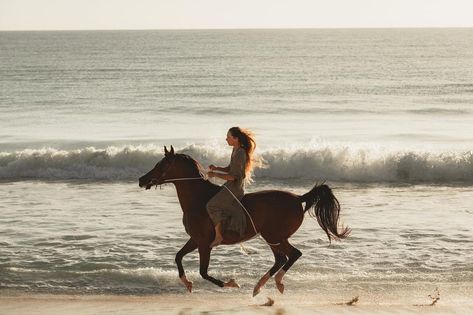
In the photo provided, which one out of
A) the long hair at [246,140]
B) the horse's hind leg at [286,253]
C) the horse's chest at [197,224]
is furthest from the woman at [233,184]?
the horse's hind leg at [286,253]

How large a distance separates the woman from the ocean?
0.90 metres

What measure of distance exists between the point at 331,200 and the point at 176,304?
2.55 meters

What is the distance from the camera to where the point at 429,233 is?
1521cm

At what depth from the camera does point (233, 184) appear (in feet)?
32.3

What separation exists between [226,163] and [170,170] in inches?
682

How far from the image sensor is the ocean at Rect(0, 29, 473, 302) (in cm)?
1251

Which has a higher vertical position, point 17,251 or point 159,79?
point 159,79

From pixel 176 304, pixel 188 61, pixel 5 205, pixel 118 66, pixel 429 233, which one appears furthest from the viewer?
pixel 188 61

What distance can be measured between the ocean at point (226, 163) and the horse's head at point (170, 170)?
1455 millimetres

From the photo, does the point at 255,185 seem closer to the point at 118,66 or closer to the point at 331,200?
the point at 331,200

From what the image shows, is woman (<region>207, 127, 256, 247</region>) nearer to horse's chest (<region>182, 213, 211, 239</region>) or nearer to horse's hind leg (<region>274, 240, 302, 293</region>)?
horse's chest (<region>182, 213, 211, 239</region>)

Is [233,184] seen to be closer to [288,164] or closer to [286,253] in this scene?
[286,253]

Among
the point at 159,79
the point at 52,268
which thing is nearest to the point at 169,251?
the point at 52,268

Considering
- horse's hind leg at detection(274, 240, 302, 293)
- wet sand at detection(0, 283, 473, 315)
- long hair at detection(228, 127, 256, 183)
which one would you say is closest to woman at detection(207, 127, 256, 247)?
long hair at detection(228, 127, 256, 183)
